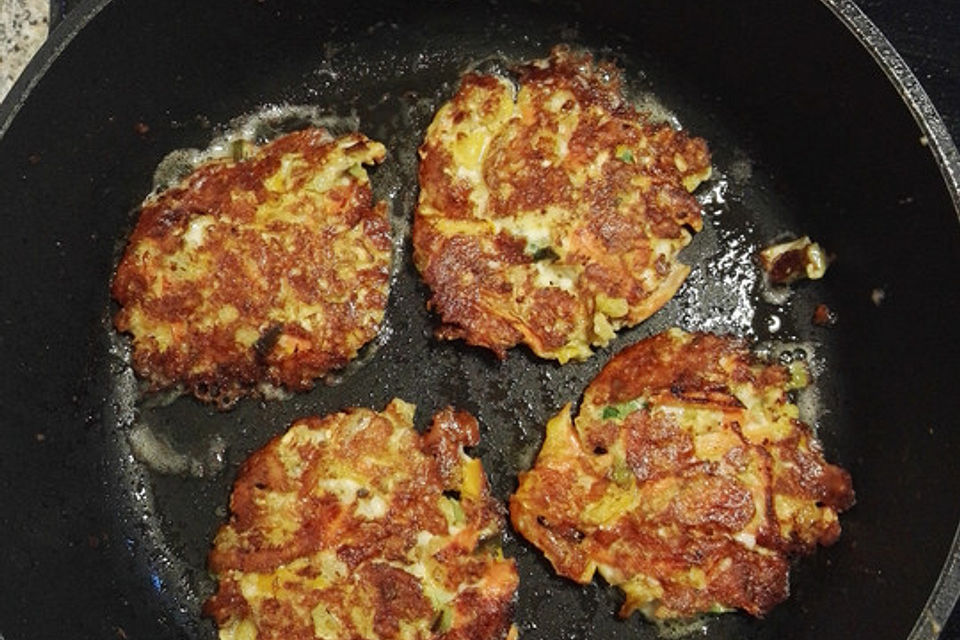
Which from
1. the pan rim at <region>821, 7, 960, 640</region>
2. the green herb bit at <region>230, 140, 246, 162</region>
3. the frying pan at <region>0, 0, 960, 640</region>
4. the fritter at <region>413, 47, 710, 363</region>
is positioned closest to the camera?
the pan rim at <region>821, 7, 960, 640</region>

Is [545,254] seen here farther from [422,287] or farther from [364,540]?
[364,540]

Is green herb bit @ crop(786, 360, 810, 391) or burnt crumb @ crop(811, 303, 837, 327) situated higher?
burnt crumb @ crop(811, 303, 837, 327)

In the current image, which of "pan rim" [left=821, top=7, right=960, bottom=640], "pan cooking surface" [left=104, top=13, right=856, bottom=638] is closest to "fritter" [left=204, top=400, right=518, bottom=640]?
"pan cooking surface" [left=104, top=13, right=856, bottom=638]

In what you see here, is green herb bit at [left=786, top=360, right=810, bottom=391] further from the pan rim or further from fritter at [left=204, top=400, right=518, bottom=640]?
fritter at [left=204, top=400, right=518, bottom=640]

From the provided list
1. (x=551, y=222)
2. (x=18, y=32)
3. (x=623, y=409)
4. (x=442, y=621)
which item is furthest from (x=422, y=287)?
(x=18, y=32)

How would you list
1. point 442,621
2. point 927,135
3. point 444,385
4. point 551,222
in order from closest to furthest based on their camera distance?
point 927,135
point 442,621
point 551,222
point 444,385

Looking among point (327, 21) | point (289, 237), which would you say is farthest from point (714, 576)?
point (327, 21)
